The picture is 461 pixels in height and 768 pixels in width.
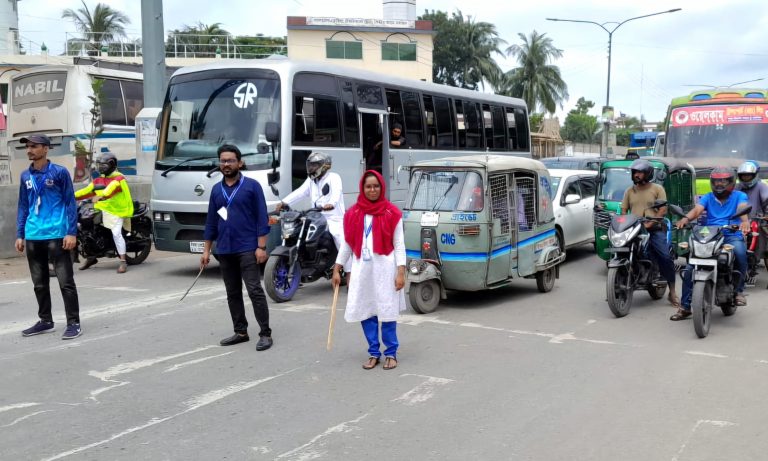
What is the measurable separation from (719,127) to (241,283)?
435 inches

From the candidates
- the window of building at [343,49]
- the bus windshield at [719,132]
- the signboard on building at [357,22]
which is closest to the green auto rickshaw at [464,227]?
the bus windshield at [719,132]

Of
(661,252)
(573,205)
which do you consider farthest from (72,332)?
(573,205)

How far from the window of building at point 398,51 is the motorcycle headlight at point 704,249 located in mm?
46164

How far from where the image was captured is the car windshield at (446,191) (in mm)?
8984

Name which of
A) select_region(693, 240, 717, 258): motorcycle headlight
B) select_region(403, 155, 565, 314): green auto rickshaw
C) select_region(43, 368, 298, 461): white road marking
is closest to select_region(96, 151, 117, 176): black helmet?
select_region(403, 155, 565, 314): green auto rickshaw

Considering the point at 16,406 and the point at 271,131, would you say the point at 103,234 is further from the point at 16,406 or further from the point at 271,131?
the point at 16,406

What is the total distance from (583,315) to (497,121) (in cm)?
1126

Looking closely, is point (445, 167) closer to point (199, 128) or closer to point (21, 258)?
point (199, 128)

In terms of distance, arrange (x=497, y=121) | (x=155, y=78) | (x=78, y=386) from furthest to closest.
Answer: (x=497, y=121) → (x=155, y=78) → (x=78, y=386)

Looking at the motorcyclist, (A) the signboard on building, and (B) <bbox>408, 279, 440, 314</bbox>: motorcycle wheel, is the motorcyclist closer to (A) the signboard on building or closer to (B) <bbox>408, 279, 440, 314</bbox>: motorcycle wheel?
(B) <bbox>408, 279, 440, 314</bbox>: motorcycle wheel

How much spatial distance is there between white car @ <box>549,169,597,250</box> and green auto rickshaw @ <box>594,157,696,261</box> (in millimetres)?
584

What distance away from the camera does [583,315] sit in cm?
876

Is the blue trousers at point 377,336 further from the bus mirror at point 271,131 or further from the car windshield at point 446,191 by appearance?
the bus mirror at point 271,131

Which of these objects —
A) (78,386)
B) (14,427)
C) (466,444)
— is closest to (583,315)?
(466,444)
